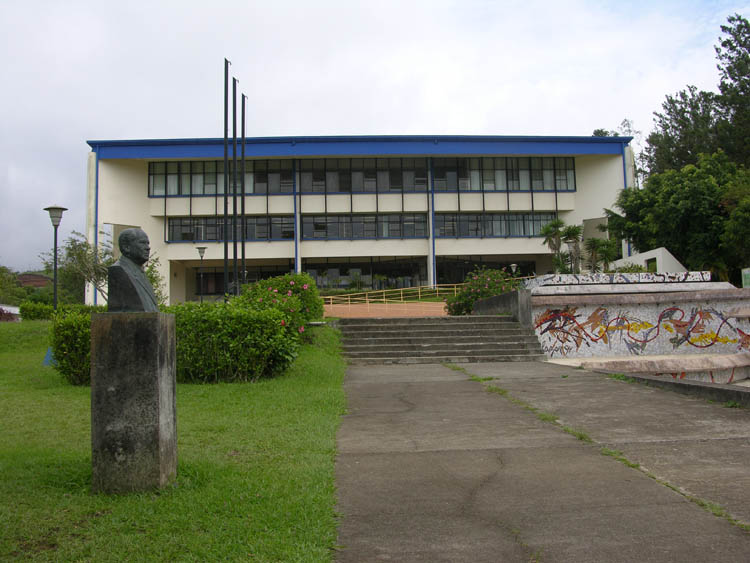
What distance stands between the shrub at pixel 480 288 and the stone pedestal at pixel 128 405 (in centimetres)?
1713

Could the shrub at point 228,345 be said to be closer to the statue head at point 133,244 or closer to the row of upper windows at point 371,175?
the statue head at point 133,244

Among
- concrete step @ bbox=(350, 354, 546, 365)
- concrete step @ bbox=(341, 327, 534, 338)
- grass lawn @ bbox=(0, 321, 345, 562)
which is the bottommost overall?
concrete step @ bbox=(350, 354, 546, 365)

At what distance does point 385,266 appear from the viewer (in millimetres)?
42750

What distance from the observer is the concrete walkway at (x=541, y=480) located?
3.24 meters

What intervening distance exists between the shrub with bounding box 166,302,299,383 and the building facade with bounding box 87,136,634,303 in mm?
30299

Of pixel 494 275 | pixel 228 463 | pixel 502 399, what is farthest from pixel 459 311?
pixel 228 463

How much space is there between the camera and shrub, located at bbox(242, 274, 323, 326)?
15242 millimetres

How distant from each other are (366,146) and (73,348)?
32209 mm

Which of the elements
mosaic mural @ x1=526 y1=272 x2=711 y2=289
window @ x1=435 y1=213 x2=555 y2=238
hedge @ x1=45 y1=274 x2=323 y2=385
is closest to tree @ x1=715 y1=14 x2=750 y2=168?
window @ x1=435 y1=213 x2=555 y2=238

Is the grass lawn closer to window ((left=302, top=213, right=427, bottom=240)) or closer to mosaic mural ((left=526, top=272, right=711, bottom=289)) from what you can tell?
mosaic mural ((left=526, top=272, right=711, bottom=289))

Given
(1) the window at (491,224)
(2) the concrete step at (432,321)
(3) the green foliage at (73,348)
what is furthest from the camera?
(1) the window at (491,224)

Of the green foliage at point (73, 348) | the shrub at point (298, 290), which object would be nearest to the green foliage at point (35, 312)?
the shrub at point (298, 290)

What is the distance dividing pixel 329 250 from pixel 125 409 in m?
37.0

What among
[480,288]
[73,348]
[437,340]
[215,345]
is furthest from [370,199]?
[73,348]
